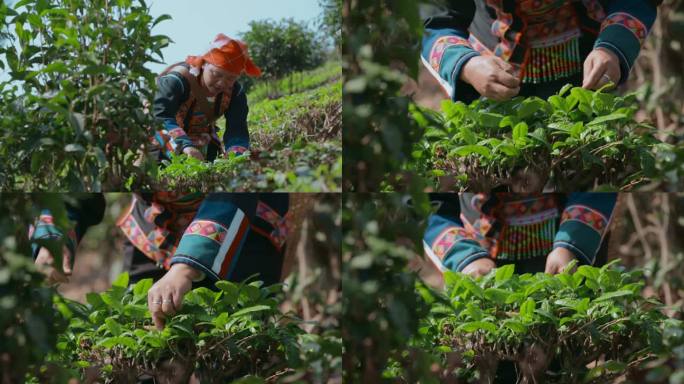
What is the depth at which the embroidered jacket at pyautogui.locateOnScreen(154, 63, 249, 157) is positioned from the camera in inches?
87.8

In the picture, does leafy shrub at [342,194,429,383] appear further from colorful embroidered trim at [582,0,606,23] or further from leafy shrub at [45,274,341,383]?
colorful embroidered trim at [582,0,606,23]

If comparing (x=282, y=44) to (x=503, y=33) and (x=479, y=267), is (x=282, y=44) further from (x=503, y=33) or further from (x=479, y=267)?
(x=479, y=267)

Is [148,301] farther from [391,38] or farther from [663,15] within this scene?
[663,15]

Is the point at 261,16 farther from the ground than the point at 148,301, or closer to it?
farther from the ground

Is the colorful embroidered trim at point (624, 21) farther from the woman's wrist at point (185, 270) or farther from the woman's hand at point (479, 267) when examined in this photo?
the woman's wrist at point (185, 270)

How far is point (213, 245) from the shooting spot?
224cm

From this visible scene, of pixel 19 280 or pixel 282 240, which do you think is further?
pixel 282 240

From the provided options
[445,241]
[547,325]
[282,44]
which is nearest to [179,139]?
[282,44]

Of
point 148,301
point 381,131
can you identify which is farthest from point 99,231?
point 381,131

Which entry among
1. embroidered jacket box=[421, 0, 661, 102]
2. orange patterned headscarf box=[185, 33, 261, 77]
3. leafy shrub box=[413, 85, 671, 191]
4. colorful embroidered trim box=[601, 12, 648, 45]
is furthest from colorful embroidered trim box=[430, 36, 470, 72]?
orange patterned headscarf box=[185, 33, 261, 77]

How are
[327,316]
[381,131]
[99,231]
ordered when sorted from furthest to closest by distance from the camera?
1. [99,231]
2. [327,316]
3. [381,131]

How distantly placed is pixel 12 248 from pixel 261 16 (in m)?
0.88

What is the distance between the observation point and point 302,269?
2150 mm

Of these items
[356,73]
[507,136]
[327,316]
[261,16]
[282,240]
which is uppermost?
[261,16]
